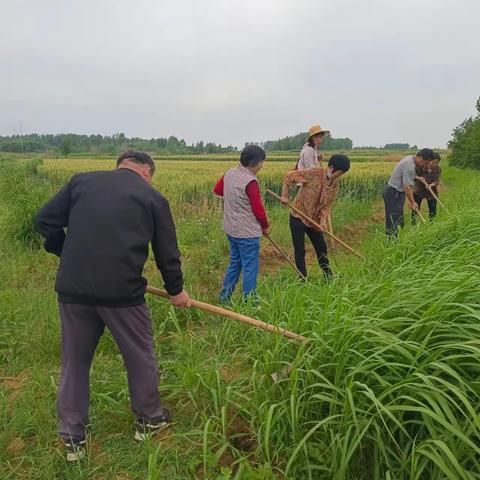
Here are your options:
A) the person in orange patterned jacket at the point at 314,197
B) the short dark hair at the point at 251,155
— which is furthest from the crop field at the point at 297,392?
the person in orange patterned jacket at the point at 314,197

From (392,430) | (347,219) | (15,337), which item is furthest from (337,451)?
(347,219)

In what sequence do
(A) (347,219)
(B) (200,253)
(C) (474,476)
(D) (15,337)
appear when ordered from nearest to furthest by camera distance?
(C) (474,476) < (D) (15,337) < (B) (200,253) < (A) (347,219)

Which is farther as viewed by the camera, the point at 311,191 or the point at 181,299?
the point at 311,191

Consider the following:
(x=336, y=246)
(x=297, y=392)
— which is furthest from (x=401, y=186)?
(x=297, y=392)

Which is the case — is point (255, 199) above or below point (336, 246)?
above

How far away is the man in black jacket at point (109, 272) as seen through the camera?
2.25 metres

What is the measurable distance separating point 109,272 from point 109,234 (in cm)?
19

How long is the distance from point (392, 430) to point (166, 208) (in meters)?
1.55

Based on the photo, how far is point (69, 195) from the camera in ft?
7.89

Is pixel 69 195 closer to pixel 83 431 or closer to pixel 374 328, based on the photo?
pixel 83 431

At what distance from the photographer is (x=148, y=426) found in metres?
2.48

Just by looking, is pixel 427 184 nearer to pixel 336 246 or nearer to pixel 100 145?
pixel 336 246

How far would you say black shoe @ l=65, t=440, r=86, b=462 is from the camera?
231 centimetres

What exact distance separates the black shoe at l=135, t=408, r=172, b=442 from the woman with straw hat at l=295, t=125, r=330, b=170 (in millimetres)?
4171
